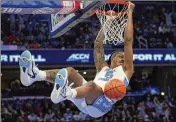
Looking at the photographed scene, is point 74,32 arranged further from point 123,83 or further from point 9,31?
point 123,83

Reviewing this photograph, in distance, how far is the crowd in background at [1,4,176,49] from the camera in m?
21.4

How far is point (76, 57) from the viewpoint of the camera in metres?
21.0

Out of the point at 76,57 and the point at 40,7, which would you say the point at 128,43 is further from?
the point at 76,57

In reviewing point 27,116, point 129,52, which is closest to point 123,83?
point 129,52

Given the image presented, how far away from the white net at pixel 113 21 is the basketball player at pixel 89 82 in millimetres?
203

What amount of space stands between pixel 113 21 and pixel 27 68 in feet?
7.75

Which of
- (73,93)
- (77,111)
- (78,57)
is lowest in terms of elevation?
(77,111)

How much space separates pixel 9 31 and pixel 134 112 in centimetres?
643

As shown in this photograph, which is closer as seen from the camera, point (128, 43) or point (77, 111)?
point (128, 43)

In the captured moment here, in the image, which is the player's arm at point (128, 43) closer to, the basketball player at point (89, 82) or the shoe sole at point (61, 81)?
the basketball player at point (89, 82)

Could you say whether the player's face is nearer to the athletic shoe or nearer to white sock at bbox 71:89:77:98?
white sock at bbox 71:89:77:98

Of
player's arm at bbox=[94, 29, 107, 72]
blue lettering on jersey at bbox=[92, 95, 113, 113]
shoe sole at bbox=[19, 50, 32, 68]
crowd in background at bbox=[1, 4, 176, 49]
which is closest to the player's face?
player's arm at bbox=[94, 29, 107, 72]

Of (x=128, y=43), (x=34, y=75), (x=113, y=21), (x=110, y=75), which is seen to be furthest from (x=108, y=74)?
(x=34, y=75)

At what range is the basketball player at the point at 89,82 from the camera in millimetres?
7332
